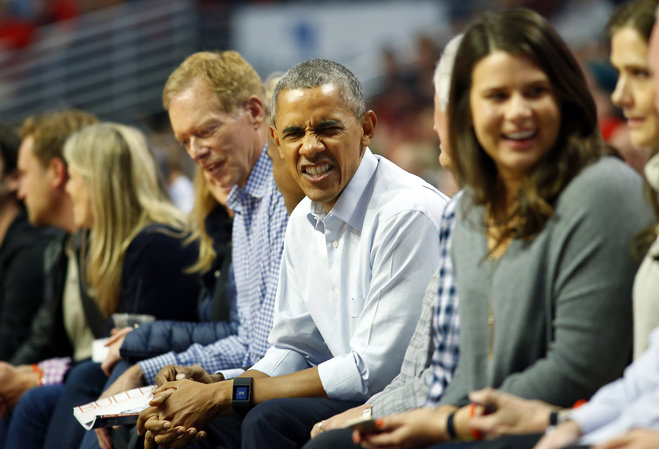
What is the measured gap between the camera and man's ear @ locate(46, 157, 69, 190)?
4664 mm

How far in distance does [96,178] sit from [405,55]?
552 centimetres

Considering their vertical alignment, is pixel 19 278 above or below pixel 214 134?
below

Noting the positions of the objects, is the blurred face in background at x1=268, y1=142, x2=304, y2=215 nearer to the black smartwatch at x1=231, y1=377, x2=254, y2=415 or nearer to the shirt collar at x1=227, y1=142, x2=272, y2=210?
the shirt collar at x1=227, y1=142, x2=272, y2=210

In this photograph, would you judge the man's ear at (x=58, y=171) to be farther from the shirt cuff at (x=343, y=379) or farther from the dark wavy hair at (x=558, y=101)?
the dark wavy hair at (x=558, y=101)

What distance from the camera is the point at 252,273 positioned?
3547mm

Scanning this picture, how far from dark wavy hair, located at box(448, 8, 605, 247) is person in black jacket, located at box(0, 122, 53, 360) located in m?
2.88

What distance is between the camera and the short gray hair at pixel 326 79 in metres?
2.88

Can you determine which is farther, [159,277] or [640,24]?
[159,277]

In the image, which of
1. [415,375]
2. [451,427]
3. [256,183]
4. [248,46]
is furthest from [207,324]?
[248,46]

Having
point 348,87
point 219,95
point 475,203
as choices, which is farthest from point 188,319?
point 475,203

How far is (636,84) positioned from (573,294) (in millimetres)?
587

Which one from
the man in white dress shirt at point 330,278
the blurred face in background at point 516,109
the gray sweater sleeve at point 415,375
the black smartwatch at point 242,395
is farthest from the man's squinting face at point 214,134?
the blurred face in background at point 516,109

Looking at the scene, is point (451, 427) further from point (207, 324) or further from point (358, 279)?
point (207, 324)

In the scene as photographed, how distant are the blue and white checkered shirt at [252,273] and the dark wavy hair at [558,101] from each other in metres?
1.30
